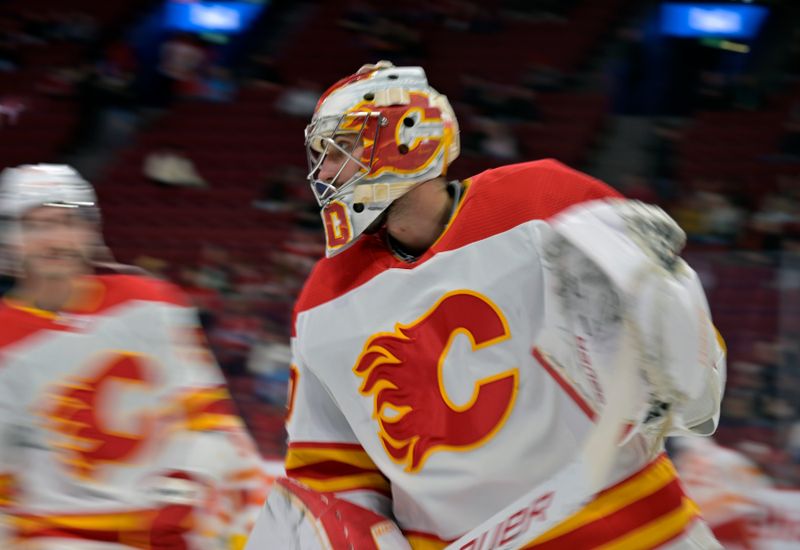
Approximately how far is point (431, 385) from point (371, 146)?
0.51 m

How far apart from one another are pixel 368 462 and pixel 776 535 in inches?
100

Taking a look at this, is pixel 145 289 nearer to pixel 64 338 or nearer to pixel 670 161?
pixel 64 338

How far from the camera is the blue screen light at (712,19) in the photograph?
1119 centimetres

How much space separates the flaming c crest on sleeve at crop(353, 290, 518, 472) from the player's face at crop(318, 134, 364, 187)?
34cm

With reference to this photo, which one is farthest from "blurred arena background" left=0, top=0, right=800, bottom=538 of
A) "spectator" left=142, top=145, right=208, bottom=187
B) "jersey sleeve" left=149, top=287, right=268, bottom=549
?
"jersey sleeve" left=149, top=287, right=268, bottom=549

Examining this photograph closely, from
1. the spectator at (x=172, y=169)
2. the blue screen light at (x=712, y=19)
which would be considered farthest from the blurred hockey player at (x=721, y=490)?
the blue screen light at (x=712, y=19)

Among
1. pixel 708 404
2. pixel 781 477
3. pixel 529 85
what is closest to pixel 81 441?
pixel 708 404

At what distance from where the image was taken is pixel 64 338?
9.20ft

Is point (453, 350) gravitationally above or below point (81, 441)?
above

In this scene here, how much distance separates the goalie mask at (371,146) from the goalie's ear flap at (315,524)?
511 mm

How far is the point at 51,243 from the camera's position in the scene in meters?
2.81

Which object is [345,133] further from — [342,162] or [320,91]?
[320,91]

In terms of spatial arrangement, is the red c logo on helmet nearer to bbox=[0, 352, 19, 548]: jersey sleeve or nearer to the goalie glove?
the goalie glove

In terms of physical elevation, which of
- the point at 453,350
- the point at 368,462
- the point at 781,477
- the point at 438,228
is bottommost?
the point at 781,477
